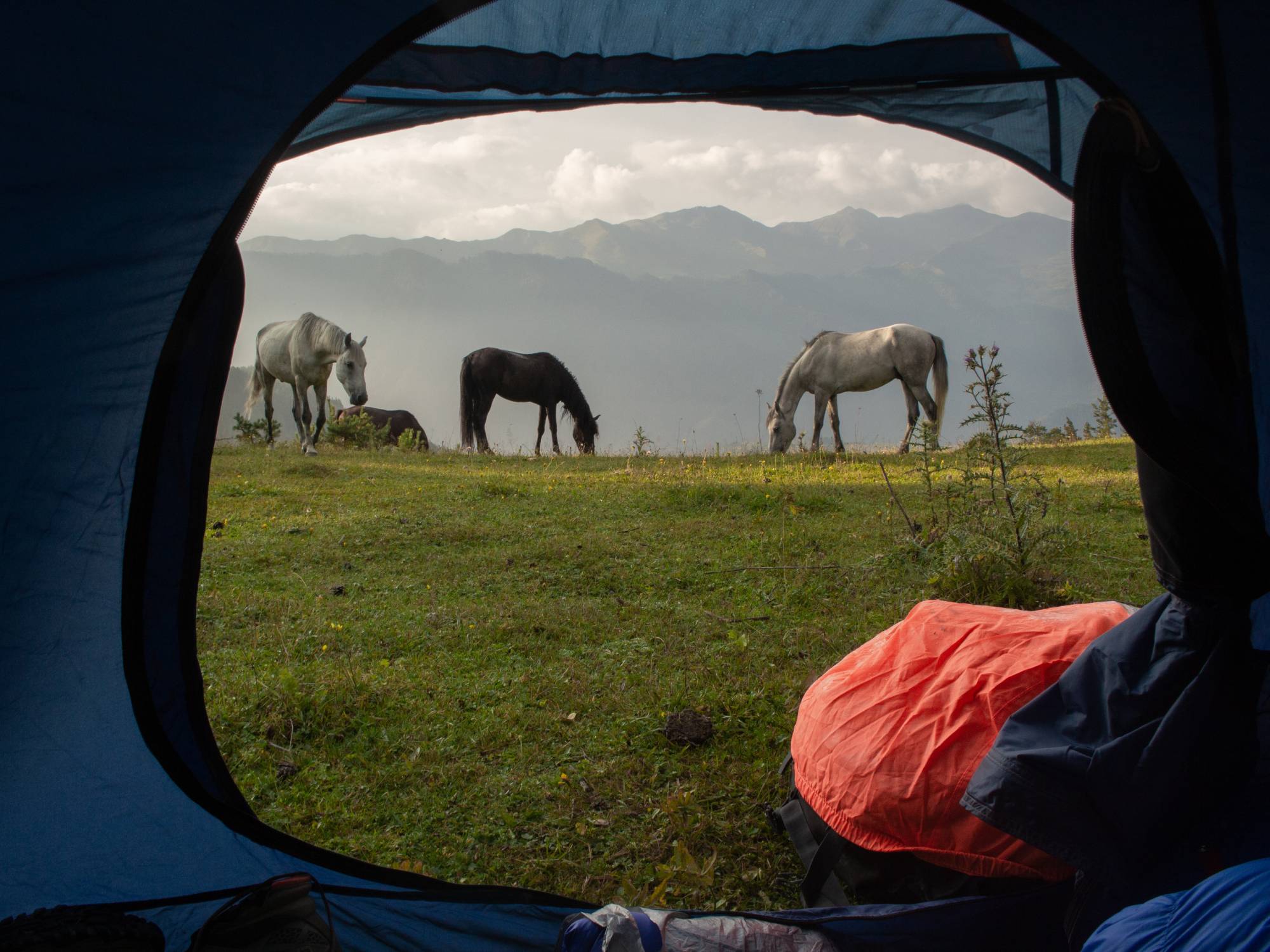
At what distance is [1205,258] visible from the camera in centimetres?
210

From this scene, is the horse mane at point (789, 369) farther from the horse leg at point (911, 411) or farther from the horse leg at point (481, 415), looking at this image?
the horse leg at point (481, 415)

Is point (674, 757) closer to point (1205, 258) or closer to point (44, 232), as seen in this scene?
point (1205, 258)

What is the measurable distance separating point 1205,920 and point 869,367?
13.2 m

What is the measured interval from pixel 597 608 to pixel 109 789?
2.76m

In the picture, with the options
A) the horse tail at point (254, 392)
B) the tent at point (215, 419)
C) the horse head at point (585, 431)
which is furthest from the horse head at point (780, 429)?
the tent at point (215, 419)

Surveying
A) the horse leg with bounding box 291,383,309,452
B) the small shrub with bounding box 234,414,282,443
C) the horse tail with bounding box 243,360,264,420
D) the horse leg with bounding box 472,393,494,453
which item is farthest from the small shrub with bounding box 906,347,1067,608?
the horse tail with bounding box 243,360,264,420

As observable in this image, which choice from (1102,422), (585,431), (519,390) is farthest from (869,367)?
(519,390)

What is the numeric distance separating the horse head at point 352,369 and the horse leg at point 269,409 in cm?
115

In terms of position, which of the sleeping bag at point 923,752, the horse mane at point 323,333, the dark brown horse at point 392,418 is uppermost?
the horse mane at point 323,333

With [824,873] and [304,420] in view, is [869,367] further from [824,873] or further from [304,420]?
[824,873]

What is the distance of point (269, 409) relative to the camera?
1320cm

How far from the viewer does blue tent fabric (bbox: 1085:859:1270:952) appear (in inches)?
51.9

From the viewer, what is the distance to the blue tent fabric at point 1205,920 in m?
1.32

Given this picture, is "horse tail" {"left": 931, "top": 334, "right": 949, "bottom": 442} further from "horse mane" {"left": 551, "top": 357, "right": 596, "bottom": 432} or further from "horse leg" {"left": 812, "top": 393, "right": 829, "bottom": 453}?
"horse mane" {"left": 551, "top": 357, "right": 596, "bottom": 432}
